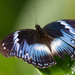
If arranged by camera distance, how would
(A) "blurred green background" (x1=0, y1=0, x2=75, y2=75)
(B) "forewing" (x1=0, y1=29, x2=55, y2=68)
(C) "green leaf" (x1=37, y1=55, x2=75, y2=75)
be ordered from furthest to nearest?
(A) "blurred green background" (x1=0, y1=0, x2=75, y2=75), (B) "forewing" (x1=0, y1=29, x2=55, y2=68), (C) "green leaf" (x1=37, y1=55, x2=75, y2=75)

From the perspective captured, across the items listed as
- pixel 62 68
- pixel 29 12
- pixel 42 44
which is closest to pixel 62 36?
pixel 42 44

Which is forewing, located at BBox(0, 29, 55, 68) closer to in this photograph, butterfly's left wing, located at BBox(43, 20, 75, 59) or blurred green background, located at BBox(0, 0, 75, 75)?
butterfly's left wing, located at BBox(43, 20, 75, 59)

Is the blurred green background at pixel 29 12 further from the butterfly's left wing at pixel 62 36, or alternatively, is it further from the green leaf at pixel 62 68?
the green leaf at pixel 62 68

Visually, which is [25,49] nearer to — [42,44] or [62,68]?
[42,44]

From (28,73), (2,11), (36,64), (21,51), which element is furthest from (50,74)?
(2,11)

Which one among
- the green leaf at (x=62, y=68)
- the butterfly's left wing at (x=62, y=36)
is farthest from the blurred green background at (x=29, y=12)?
the green leaf at (x=62, y=68)

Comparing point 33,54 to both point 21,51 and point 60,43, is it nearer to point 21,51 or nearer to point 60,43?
point 21,51

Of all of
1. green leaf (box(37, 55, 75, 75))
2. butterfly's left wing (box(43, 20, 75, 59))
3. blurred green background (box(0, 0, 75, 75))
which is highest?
blurred green background (box(0, 0, 75, 75))

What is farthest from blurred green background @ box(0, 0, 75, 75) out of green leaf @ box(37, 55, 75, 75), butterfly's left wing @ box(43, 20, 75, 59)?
green leaf @ box(37, 55, 75, 75)
